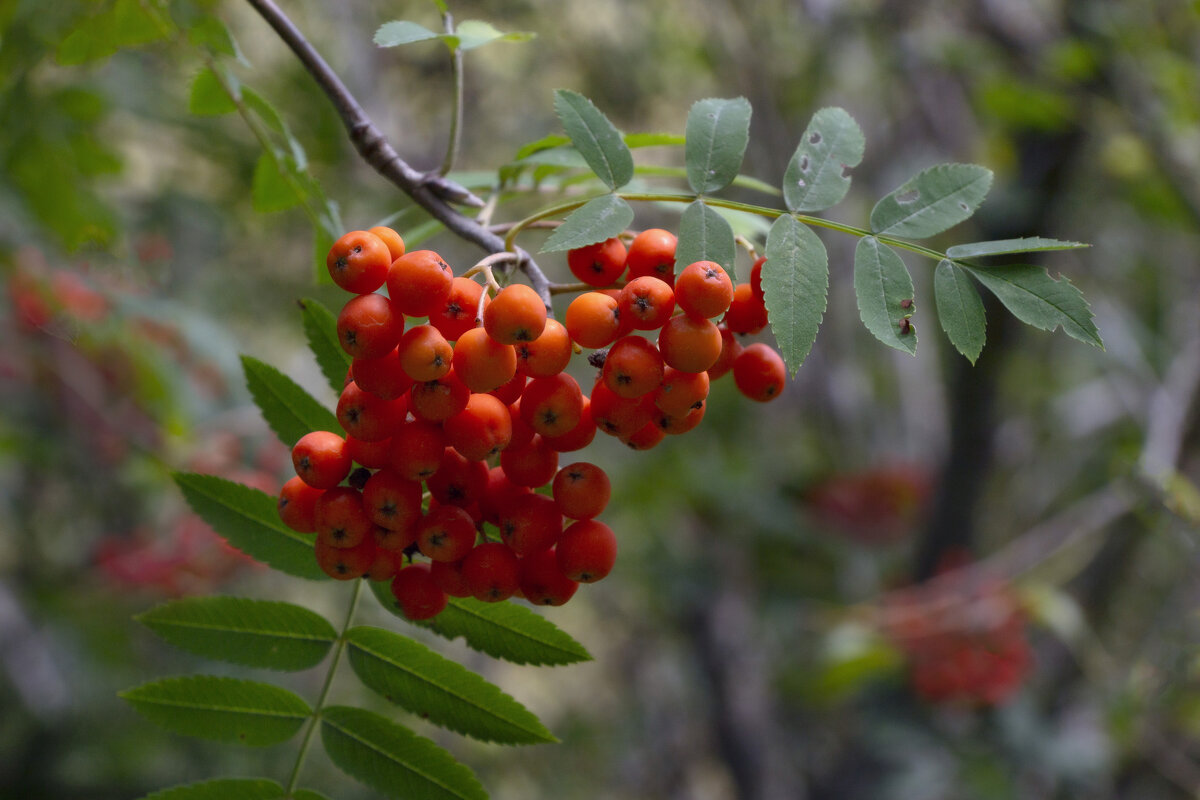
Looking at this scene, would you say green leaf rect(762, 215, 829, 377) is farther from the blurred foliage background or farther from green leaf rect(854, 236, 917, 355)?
the blurred foliage background

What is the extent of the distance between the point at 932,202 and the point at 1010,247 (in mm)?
183

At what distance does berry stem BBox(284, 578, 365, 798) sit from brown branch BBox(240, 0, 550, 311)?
1.77 ft

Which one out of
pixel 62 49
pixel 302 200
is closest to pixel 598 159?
pixel 302 200

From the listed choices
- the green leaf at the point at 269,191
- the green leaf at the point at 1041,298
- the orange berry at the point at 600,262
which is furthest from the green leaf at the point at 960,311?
the green leaf at the point at 269,191

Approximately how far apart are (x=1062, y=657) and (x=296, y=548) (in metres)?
5.52

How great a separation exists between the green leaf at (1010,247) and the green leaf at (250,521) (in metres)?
1.02

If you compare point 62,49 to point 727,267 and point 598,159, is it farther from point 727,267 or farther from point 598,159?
point 727,267

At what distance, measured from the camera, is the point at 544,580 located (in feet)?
3.78

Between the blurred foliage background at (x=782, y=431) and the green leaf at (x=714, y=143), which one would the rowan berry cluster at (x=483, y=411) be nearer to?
the green leaf at (x=714, y=143)

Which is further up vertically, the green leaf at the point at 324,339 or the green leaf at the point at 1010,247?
the green leaf at the point at 1010,247

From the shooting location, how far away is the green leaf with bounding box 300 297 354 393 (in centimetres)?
128

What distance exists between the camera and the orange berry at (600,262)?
3.94 ft

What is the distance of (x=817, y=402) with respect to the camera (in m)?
6.10

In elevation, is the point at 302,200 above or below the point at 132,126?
above
